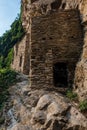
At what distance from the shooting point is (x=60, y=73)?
16.4 meters

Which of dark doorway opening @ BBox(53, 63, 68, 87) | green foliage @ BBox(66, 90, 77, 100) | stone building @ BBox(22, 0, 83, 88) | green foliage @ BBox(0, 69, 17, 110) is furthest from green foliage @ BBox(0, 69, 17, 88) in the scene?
green foliage @ BBox(66, 90, 77, 100)

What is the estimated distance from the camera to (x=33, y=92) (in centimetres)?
1509

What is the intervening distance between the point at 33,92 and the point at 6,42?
22.9 metres

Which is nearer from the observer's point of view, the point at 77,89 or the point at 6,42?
the point at 77,89

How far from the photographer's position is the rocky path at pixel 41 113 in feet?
42.1

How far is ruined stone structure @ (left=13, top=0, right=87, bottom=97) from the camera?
15539 mm

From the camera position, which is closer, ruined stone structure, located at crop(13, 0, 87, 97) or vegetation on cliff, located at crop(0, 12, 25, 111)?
ruined stone structure, located at crop(13, 0, 87, 97)

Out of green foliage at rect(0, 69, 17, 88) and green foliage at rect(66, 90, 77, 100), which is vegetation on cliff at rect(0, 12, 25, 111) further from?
green foliage at rect(66, 90, 77, 100)

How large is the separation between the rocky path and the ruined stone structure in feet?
2.78

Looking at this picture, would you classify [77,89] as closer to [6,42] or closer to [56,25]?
[56,25]

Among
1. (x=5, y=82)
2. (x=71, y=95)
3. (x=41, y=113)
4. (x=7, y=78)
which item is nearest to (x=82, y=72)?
(x=71, y=95)

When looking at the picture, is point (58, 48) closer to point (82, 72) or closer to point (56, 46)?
point (56, 46)

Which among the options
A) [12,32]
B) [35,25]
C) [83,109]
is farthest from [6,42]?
[83,109]

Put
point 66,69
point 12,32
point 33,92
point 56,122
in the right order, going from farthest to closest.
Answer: point 12,32, point 66,69, point 33,92, point 56,122
